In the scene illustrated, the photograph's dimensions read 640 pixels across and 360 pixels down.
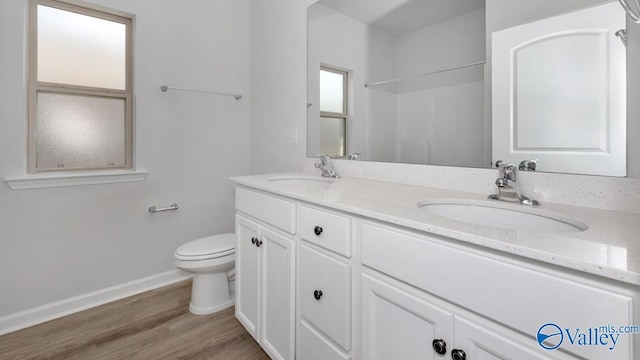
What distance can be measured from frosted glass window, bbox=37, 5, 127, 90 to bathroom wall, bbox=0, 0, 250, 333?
129 millimetres

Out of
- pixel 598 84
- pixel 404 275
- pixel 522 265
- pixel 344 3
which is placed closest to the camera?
pixel 522 265

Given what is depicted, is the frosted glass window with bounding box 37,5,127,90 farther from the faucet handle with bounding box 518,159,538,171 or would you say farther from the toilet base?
the faucet handle with bounding box 518,159,538,171

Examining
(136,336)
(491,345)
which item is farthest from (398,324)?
(136,336)

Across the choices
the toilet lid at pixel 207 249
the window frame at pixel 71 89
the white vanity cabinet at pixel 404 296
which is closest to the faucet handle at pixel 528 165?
the white vanity cabinet at pixel 404 296

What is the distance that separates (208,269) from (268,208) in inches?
31.1

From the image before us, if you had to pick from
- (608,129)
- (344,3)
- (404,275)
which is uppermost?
(344,3)

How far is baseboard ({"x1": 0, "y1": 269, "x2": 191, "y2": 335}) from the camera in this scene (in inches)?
69.1

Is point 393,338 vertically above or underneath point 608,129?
underneath

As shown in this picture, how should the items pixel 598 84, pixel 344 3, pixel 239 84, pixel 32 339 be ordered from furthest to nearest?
1. pixel 239 84
2. pixel 344 3
3. pixel 32 339
4. pixel 598 84

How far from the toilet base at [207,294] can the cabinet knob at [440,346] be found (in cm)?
157

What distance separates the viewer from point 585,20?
0.92 meters

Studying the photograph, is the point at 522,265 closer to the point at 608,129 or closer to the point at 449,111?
the point at 608,129

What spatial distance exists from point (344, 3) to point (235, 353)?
2.08 meters

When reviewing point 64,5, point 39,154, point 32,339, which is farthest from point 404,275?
point 64,5
